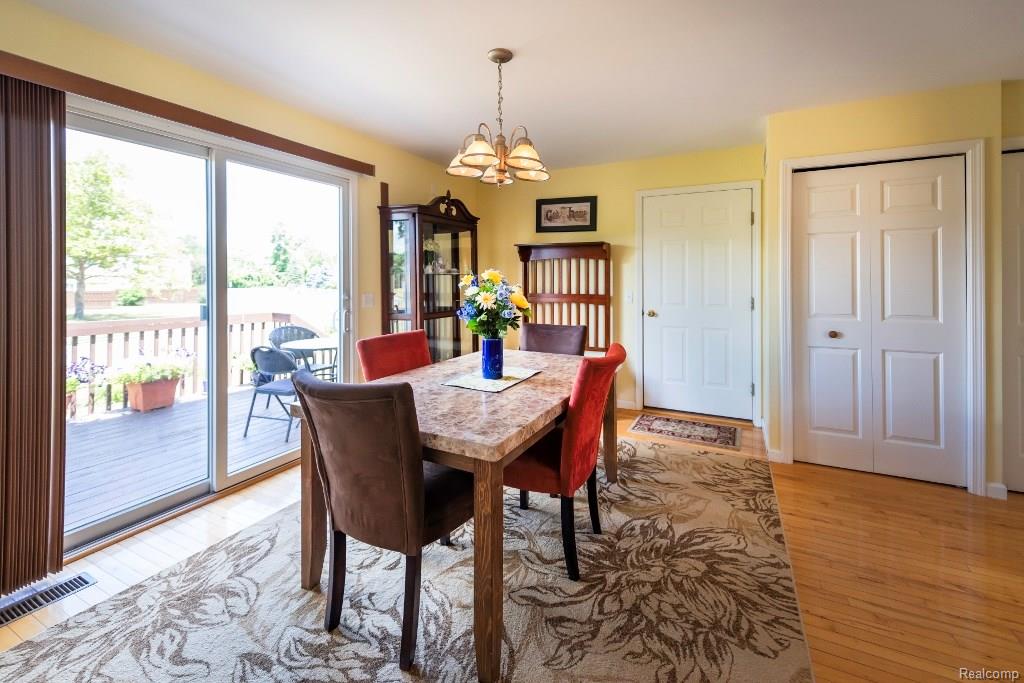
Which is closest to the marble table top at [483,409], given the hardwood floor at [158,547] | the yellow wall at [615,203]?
the hardwood floor at [158,547]

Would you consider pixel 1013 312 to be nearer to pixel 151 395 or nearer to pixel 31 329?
pixel 31 329

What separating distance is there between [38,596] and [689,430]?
3.89 m

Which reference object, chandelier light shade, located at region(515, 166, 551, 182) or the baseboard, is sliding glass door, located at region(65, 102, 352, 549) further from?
the baseboard

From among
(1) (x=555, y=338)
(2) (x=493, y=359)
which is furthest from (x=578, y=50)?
(1) (x=555, y=338)

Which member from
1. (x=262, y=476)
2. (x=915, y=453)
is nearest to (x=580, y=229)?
(x=915, y=453)

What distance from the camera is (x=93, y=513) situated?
2.31 m

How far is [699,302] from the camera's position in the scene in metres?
4.12

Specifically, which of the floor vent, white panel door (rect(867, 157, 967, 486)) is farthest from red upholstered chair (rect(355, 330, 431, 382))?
white panel door (rect(867, 157, 967, 486))

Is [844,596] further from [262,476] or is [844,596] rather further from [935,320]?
[262,476]

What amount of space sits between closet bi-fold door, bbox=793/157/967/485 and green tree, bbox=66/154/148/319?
153 inches

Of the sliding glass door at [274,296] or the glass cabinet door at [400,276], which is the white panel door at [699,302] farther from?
the sliding glass door at [274,296]

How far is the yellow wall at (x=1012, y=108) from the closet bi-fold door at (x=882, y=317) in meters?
0.28

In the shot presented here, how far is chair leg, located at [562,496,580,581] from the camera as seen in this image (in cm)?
185

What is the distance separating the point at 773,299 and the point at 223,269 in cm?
351
